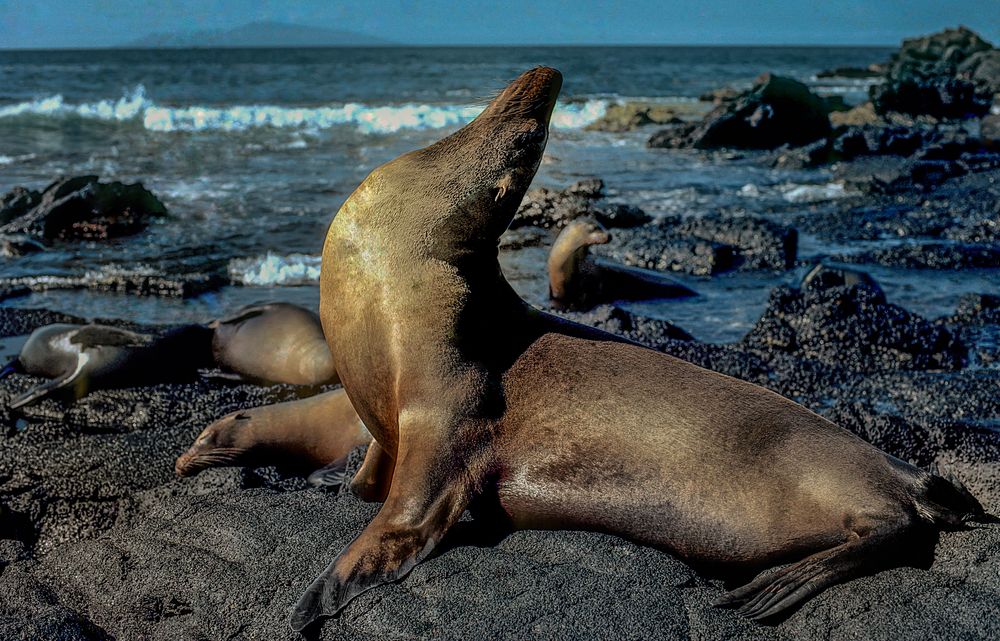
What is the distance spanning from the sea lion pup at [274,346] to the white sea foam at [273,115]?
23.5 metres

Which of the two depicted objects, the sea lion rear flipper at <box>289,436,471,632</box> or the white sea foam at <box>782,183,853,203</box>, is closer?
the sea lion rear flipper at <box>289,436,471,632</box>

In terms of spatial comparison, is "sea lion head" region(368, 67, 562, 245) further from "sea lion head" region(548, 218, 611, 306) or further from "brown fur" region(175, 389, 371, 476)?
"sea lion head" region(548, 218, 611, 306)

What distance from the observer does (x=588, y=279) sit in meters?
9.52

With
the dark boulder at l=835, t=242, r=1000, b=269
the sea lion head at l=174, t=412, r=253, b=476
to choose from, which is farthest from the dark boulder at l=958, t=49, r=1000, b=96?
the sea lion head at l=174, t=412, r=253, b=476

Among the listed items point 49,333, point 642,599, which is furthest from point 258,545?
point 49,333

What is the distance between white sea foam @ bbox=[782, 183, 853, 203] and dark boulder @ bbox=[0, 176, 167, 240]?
1003 cm

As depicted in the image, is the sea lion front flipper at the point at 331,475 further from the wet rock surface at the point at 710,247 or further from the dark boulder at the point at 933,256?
the dark boulder at the point at 933,256

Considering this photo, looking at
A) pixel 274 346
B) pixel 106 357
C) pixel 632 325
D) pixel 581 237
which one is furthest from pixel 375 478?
pixel 581 237

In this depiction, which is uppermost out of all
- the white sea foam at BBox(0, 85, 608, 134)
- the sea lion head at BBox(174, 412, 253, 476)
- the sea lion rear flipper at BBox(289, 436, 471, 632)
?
the sea lion rear flipper at BBox(289, 436, 471, 632)

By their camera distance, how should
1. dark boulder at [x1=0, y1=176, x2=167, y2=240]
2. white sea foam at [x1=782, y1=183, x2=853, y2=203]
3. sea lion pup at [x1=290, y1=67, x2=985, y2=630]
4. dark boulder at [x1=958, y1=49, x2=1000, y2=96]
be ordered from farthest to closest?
dark boulder at [x1=958, y1=49, x2=1000, y2=96], white sea foam at [x1=782, y1=183, x2=853, y2=203], dark boulder at [x1=0, y1=176, x2=167, y2=240], sea lion pup at [x1=290, y1=67, x2=985, y2=630]

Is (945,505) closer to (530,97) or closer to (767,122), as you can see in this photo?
(530,97)

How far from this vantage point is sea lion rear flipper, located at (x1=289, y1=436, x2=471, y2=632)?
312 cm

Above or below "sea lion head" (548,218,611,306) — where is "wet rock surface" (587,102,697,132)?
below

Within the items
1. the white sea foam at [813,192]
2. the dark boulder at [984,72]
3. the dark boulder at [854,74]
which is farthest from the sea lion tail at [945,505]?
the dark boulder at [854,74]
